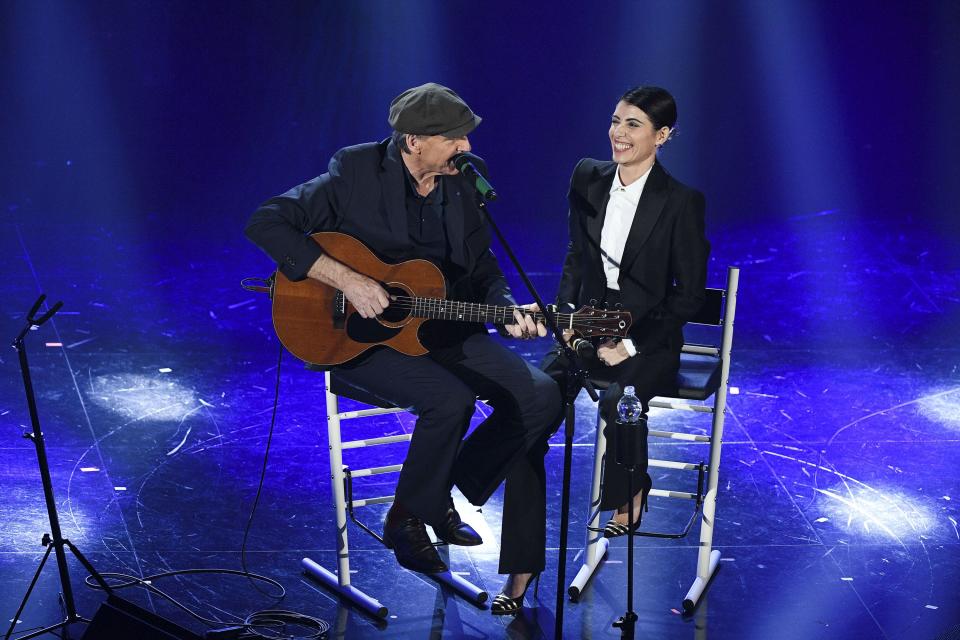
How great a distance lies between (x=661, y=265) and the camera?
4.33 meters

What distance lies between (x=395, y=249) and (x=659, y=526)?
1.54 meters

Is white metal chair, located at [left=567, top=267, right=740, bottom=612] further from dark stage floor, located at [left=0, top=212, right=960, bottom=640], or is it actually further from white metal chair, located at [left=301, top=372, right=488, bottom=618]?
white metal chair, located at [left=301, top=372, right=488, bottom=618]

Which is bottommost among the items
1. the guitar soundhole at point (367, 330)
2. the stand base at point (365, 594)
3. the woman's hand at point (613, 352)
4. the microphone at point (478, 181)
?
the stand base at point (365, 594)

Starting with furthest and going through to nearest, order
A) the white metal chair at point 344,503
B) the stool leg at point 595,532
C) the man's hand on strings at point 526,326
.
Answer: the stool leg at point 595,532 < the white metal chair at point 344,503 < the man's hand on strings at point 526,326

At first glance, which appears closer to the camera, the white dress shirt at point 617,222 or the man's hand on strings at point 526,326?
the man's hand on strings at point 526,326

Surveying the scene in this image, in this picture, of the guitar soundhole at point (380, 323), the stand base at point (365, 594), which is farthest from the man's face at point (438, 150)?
the stand base at point (365, 594)

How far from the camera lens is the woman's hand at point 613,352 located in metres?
4.11

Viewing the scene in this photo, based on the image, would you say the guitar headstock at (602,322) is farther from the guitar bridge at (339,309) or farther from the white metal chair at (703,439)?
the guitar bridge at (339,309)

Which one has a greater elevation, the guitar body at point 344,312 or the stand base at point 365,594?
the guitar body at point 344,312

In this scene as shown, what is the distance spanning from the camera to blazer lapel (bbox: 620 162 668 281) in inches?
169

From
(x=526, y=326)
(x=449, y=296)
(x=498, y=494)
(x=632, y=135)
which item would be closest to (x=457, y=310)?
(x=526, y=326)

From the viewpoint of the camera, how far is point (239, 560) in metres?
4.30

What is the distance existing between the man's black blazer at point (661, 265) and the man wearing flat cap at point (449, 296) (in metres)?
0.41

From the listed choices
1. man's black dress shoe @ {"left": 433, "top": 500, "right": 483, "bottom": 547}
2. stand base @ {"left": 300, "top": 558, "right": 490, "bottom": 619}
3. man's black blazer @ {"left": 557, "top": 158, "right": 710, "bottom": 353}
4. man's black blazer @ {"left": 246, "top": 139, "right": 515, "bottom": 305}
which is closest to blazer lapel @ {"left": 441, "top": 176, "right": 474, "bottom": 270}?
man's black blazer @ {"left": 246, "top": 139, "right": 515, "bottom": 305}
